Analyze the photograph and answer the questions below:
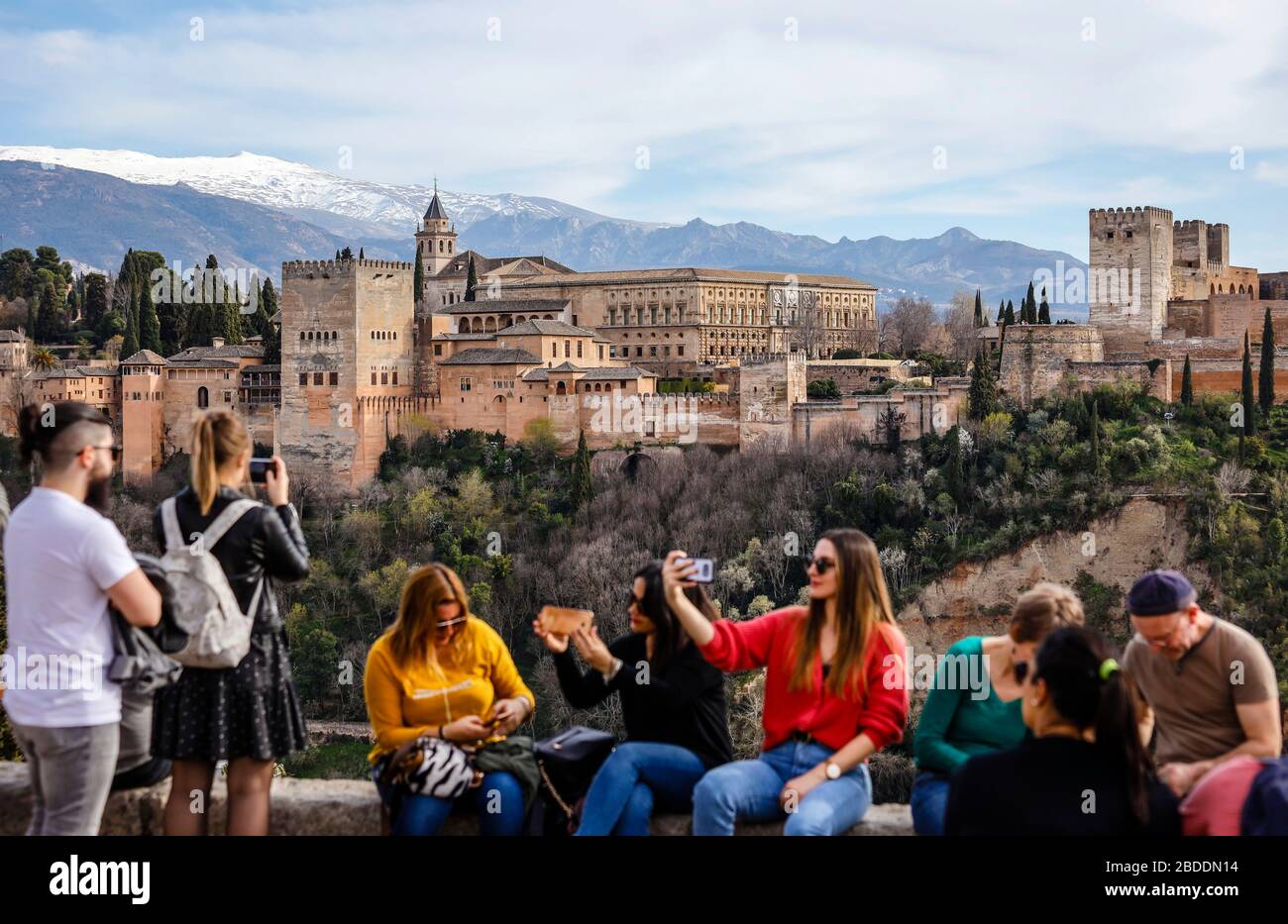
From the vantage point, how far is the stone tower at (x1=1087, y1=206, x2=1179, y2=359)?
4266cm

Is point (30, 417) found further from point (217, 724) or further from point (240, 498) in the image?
point (217, 724)

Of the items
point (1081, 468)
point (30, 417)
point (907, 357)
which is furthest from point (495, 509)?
point (30, 417)

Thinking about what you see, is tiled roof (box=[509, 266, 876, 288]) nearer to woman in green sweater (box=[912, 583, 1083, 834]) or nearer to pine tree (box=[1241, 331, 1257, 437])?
pine tree (box=[1241, 331, 1257, 437])

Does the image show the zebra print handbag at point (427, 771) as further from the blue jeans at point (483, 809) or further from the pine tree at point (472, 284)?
the pine tree at point (472, 284)

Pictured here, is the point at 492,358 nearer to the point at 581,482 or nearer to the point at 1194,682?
the point at 581,482

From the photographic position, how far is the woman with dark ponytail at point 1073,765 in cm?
492

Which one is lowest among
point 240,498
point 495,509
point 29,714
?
point 495,509

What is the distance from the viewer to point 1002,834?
197 inches

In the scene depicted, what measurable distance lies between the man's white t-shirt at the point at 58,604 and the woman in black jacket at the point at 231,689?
370mm

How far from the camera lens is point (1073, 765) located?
4.95 meters

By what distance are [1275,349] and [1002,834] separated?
3889cm

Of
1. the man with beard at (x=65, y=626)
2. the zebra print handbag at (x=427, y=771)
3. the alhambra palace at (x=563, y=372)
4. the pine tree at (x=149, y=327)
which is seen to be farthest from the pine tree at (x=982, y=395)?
the man with beard at (x=65, y=626)

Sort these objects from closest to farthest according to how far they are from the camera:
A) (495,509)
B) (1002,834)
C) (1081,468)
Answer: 1. (1002,834)
2. (1081,468)
3. (495,509)
